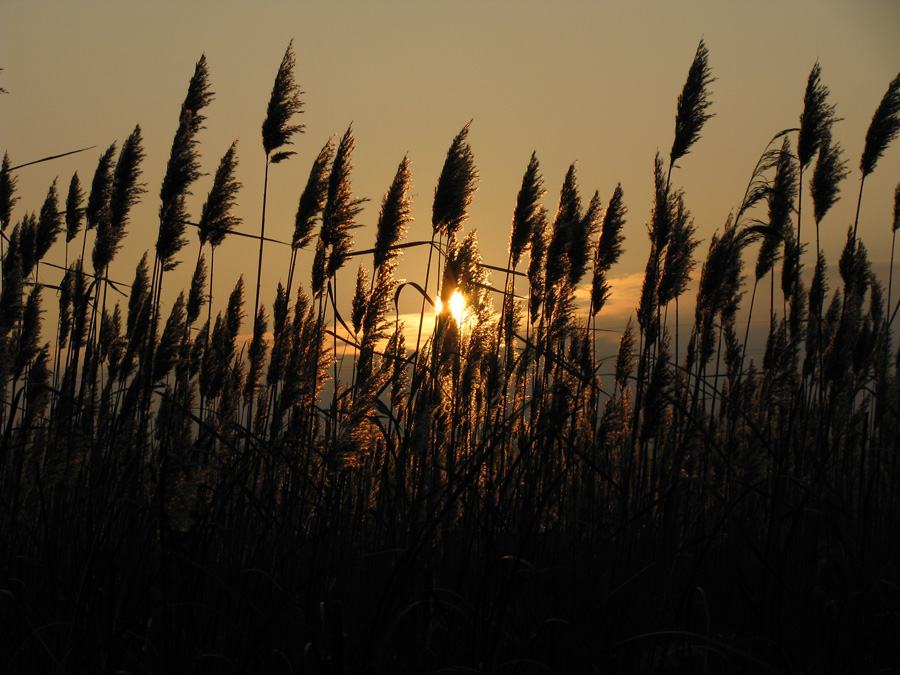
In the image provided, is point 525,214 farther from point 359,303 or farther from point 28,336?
point 28,336

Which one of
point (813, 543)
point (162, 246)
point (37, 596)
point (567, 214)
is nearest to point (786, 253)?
point (567, 214)

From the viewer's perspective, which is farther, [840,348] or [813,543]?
[840,348]

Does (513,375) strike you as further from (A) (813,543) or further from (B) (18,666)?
(B) (18,666)

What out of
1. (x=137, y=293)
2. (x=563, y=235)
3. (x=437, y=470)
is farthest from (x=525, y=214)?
(x=137, y=293)

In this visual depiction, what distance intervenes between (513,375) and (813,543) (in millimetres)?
2305

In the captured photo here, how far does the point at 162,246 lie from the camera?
137 inches

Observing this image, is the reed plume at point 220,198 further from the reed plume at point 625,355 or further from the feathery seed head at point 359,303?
the reed plume at point 625,355

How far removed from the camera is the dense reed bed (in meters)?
1.93

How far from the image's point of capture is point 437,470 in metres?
3.66

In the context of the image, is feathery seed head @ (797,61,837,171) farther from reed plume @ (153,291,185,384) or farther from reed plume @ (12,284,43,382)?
reed plume @ (12,284,43,382)

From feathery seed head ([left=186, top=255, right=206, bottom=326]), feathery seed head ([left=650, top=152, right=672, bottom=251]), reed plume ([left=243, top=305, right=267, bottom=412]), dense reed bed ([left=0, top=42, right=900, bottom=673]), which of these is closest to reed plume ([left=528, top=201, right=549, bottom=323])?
dense reed bed ([left=0, top=42, right=900, bottom=673])

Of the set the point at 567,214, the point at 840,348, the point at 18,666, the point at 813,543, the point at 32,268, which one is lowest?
the point at 18,666

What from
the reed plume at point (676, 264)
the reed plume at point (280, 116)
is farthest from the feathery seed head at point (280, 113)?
the reed plume at point (676, 264)

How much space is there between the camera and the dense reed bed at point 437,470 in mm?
1931
